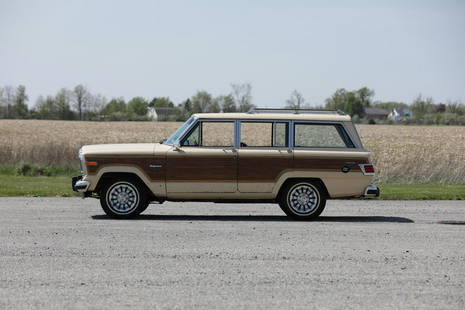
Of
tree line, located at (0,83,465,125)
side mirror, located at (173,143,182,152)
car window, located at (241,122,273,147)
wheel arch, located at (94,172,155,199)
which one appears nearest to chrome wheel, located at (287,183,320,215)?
car window, located at (241,122,273,147)

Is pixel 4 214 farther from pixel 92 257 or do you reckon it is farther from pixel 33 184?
pixel 33 184

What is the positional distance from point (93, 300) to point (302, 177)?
7350 millimetres

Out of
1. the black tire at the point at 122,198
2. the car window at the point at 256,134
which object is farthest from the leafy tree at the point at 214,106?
the black tire at the point at 122,198

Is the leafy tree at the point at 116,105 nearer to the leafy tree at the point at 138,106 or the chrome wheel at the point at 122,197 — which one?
the leafy tree at the point at 138,106

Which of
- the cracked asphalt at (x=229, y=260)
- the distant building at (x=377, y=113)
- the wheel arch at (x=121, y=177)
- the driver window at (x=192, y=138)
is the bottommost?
the cracked asphalt at (x=229, y=260)

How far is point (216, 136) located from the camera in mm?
13680

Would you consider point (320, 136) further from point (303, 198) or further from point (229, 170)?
point (229, 170)

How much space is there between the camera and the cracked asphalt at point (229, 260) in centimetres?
721

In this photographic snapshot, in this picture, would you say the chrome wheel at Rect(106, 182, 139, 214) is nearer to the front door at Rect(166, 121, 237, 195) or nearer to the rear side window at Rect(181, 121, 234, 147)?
the front door at Rect(166, 121, 237, 195)

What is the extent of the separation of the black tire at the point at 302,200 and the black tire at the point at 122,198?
257 cm

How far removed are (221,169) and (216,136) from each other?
0.62m

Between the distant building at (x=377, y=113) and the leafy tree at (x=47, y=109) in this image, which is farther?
the distant building at (x=377, y=113)

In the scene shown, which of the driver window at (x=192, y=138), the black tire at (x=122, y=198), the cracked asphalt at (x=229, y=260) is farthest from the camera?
the driver window at (x=192, y=138)

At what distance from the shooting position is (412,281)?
810 centimetres
